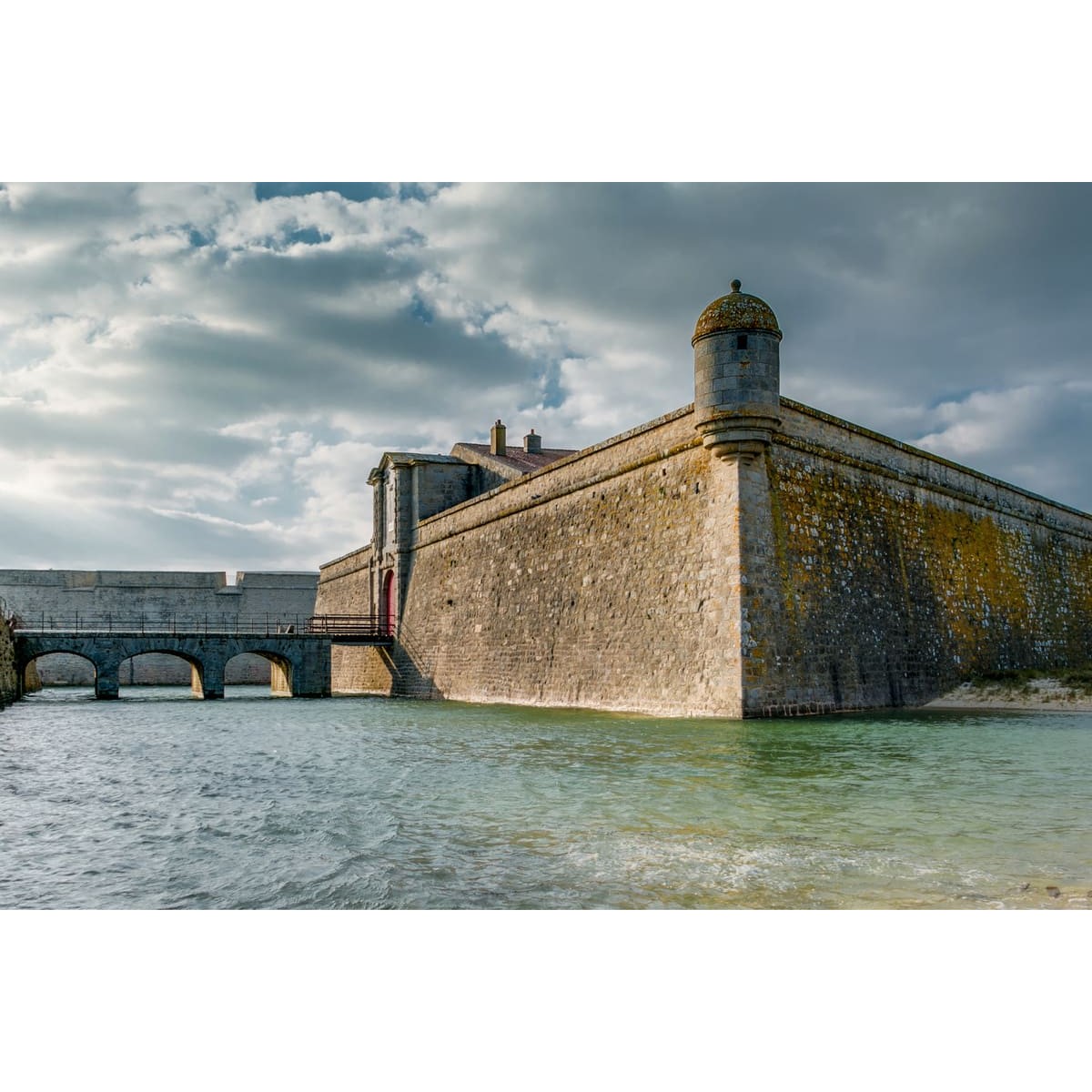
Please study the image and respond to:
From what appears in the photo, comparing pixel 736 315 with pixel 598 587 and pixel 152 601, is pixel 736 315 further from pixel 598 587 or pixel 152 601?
pixel 152 601

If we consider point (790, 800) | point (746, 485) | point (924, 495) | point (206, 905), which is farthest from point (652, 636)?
point (206, 905)

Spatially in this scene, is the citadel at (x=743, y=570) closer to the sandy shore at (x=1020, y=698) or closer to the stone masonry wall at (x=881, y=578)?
the stone masonry wall at (x=881, y=578)

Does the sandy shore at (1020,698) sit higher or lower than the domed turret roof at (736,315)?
lower

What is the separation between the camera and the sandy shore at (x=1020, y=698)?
1966 cm

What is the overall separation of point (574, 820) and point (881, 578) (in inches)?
576

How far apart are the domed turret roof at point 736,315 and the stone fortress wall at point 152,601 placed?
4330cm

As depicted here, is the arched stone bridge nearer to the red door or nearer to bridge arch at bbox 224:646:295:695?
bridge arch at bbox 224:646:295:695

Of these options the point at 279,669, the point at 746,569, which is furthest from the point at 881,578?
the point at 279,669

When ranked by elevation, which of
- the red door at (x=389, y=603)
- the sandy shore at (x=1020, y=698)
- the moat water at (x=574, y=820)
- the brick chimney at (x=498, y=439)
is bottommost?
the moat water at (x=574, y=820)

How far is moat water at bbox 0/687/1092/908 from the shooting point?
228 inches

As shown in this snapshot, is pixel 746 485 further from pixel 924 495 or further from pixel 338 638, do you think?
pixel 338 638

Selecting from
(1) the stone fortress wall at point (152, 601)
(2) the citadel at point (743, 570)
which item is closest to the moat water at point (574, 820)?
(2) the citadel at point (743, 570)

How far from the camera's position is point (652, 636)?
19.5 m

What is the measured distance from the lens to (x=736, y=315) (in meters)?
17.6
